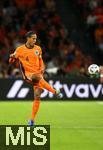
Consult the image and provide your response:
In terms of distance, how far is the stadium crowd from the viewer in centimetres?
2316

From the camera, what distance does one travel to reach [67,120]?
606 inches

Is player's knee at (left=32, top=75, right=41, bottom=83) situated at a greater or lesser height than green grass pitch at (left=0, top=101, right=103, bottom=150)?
greater

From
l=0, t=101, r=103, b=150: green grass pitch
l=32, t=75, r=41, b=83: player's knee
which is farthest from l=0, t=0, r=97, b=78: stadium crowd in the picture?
l=32, t=75, r=41, b=83: player's knee

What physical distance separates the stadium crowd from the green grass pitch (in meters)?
2.38

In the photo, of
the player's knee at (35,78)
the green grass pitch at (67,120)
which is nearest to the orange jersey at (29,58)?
the player's knee at (35,78)

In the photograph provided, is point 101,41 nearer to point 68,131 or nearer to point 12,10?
point 12,10

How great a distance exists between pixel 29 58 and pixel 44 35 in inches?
390

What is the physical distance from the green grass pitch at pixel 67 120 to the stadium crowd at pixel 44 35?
7.81 ft

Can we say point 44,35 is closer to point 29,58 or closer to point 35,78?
point 29,58

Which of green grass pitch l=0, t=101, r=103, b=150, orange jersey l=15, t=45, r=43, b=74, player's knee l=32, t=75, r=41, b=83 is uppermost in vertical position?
orange jersey l=15, t=45, r=43, b=74

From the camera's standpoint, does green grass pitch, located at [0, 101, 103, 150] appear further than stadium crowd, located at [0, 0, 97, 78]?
No

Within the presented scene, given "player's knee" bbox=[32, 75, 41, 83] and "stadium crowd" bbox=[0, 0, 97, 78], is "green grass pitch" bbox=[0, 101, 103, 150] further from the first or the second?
"stadium crowd" bbox=[0, 0, 97, 78]

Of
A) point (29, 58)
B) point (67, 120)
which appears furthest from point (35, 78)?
point (67, 120)

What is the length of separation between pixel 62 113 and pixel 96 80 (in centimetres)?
464
